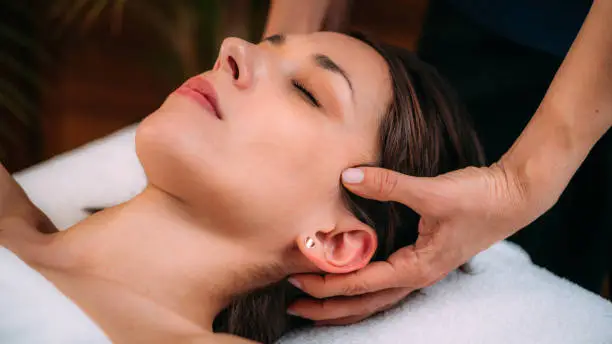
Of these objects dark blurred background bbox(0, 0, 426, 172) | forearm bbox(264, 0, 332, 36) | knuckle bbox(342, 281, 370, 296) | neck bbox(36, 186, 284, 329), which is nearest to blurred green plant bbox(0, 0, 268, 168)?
dark blurred background bbox(0, 0, 426, 172)

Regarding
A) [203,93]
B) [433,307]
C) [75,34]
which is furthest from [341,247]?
[75,34]

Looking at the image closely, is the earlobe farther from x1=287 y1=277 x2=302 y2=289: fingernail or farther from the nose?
the nose

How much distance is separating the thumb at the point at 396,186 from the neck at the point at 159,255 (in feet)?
0.69

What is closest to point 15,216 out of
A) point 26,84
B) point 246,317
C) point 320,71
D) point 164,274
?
point 164,274

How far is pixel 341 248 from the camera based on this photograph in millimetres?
Result: 1115

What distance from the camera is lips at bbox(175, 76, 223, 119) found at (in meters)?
1.06

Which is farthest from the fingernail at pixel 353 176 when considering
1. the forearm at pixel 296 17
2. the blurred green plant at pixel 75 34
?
the blurred green plant at pixel 75 34

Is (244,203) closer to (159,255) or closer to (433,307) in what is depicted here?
(159,255)

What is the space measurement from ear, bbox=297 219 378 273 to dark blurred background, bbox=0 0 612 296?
0.68 meters

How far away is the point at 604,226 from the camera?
162cm

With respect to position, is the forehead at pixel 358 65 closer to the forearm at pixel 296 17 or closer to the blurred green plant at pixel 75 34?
the forearm at pixel 296 17

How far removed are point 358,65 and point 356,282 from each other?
371 mm

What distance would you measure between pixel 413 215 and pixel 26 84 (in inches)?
76.2

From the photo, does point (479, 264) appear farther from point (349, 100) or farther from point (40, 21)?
point (40, 21)
